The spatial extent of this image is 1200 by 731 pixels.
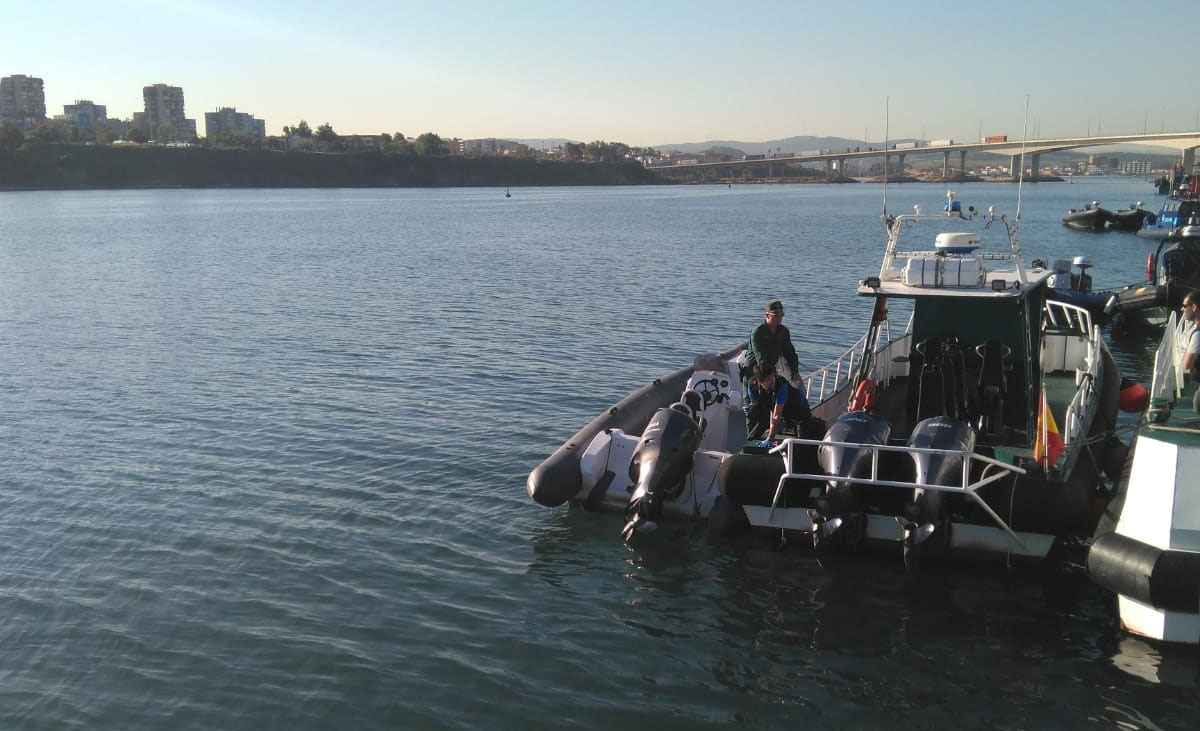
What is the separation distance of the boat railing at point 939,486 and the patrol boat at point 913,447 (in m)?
0.03

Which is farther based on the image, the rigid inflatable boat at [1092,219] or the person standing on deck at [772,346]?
the rigid inflatable boat at [1092,219]

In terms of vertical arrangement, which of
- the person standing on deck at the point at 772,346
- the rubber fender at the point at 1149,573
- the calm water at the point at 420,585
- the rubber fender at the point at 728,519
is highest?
A: the person standing on deck at the point at 772,346

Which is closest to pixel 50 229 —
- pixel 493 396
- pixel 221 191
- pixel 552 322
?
pixel 552 322

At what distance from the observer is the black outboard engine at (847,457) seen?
32.4 ft

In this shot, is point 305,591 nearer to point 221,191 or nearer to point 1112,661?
point 1112,661

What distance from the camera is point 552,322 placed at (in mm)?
27484

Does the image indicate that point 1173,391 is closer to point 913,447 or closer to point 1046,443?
point 1046,443

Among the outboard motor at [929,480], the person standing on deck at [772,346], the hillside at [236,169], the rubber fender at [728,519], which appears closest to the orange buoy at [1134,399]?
the outboard motor at [929,480]

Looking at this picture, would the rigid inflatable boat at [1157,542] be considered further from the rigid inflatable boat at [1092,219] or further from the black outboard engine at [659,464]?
the rigid inflatable boat at [1092,219]

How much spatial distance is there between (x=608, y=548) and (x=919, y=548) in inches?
144

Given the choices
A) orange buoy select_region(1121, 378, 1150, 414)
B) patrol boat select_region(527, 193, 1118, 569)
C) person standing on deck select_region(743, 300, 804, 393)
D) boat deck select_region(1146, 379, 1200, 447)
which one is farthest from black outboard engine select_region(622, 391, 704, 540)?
orange buoy select_region(1121, 378, 1150, 414)

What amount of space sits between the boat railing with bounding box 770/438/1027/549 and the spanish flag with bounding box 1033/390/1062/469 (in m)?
0.42

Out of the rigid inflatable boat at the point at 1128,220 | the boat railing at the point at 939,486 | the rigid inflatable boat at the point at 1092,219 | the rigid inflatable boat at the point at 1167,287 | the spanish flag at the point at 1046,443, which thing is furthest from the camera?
the rigid inflatable boat at the point at 1092,219

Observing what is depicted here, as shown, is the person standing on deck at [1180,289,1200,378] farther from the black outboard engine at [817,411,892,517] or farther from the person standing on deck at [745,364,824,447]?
the person standing on deck at [745,364,824,447]
